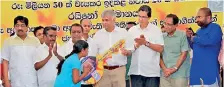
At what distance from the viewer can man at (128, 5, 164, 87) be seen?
7.58 m

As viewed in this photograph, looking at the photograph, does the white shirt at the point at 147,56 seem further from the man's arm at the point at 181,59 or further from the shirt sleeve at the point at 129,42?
the man's arm at the point at 181,59

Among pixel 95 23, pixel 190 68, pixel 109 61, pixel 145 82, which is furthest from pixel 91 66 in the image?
pixel 95 23

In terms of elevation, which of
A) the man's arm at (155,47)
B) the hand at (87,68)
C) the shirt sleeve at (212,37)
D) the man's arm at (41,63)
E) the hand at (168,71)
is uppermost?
the shirt sleeve at (212,37)

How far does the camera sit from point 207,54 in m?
7.06

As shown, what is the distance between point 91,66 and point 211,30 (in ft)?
5.53

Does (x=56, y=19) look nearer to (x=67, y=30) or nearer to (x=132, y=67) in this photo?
(x=67, y=30)

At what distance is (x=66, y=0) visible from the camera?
9.96m

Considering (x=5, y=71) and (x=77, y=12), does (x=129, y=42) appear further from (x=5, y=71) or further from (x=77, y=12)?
(x=77, y=12)

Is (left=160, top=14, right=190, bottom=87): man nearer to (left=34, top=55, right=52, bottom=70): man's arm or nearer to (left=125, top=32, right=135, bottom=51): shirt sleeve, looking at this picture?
(left=125, top=32, right=135, bottom=51): shirt sleeve

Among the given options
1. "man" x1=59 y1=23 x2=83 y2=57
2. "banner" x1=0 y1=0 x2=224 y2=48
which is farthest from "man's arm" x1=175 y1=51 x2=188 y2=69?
"banner" x1=0 y1=0 x2=224 y2=48

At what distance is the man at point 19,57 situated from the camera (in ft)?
23.3

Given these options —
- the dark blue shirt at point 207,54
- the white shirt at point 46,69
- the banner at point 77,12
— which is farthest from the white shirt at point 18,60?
the banner at point 77,12

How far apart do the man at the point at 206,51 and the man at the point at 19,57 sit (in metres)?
2.24

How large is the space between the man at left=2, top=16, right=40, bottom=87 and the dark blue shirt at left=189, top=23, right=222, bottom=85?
2235mm
